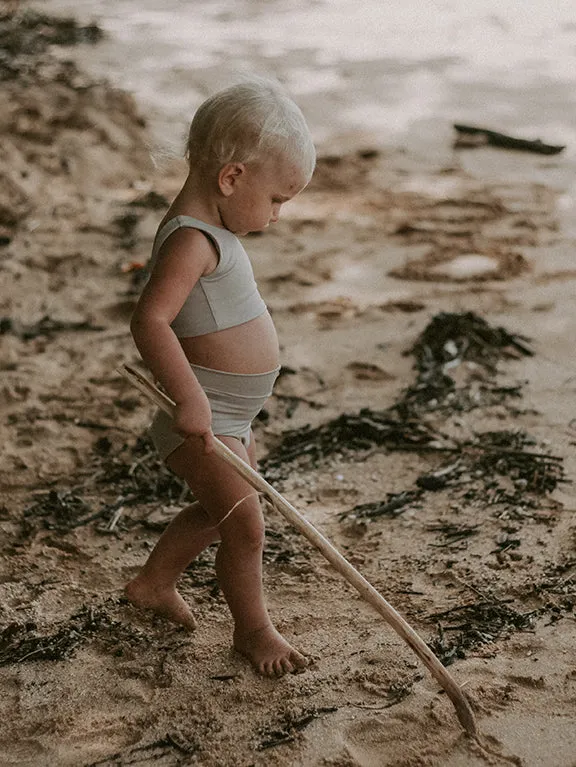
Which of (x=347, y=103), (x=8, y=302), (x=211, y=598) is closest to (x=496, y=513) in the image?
(x=211, y=598)

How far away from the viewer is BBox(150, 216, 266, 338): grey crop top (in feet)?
7.14

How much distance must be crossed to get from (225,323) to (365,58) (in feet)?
21.2

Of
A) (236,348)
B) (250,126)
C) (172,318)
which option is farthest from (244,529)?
(250,126)

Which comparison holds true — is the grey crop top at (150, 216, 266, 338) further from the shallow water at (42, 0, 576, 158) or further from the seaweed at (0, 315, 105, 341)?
the shallow water at (42, 0, 576, 158)

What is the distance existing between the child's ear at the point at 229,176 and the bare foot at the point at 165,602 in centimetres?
103

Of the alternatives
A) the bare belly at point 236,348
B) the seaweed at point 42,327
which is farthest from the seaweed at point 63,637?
the seaweed at point 42,327

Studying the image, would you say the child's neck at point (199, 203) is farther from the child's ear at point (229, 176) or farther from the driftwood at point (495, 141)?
the driftwood at point (495, 141)

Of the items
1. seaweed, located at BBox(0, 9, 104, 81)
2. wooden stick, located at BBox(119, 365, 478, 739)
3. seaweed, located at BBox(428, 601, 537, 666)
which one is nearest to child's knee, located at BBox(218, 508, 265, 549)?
wooden stick, located at BBox(119, 365, 478, 739)

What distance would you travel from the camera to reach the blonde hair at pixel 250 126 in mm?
2088

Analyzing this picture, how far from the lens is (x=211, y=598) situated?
2.72 metres

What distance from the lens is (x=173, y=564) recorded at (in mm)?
2561

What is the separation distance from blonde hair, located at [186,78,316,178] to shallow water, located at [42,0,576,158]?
4.57m

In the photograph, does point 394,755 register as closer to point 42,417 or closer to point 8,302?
point 42,417

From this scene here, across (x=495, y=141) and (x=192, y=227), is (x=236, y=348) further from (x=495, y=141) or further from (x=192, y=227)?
(x=495, y=141)
